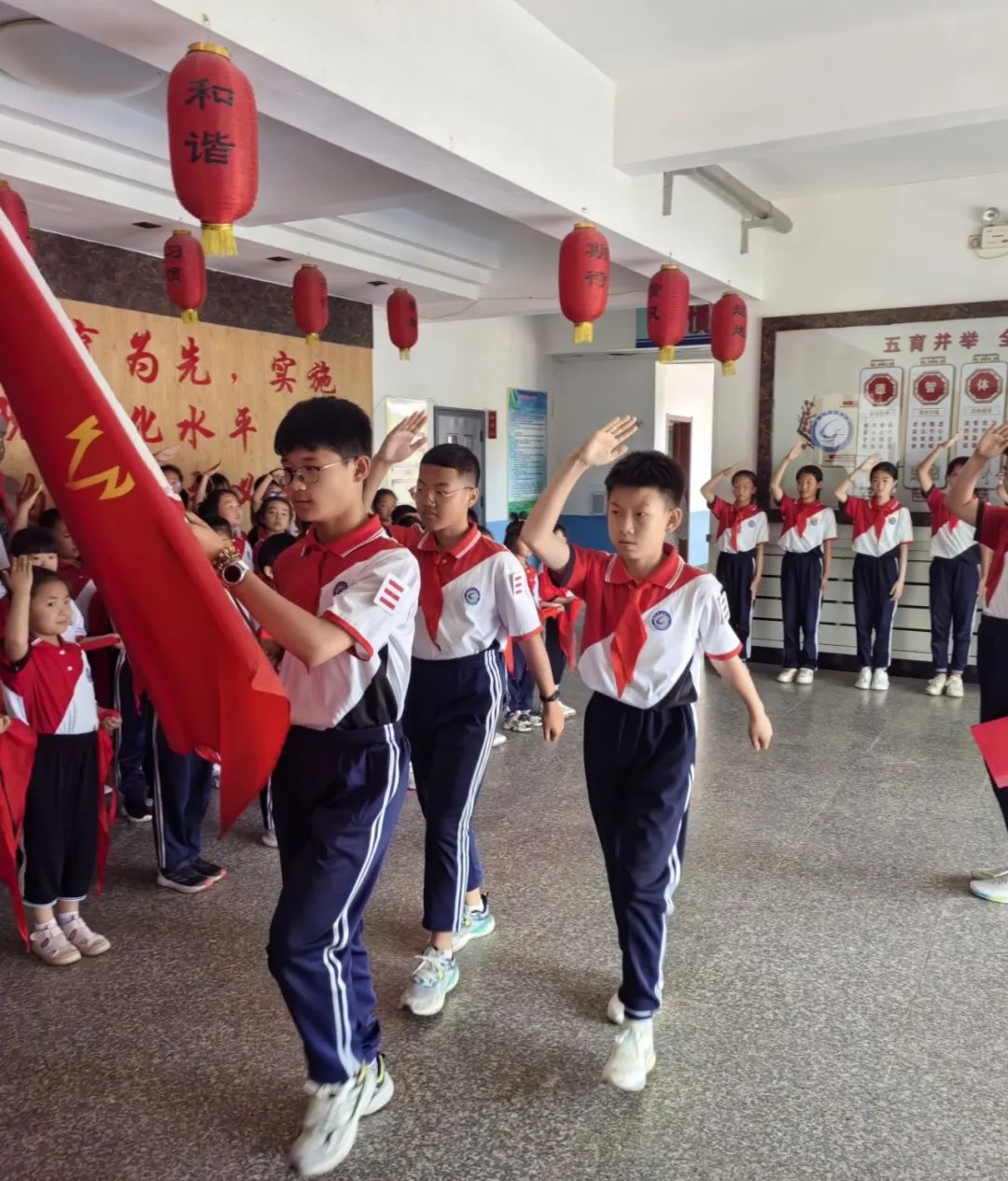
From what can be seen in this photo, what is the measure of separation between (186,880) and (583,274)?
301 cm

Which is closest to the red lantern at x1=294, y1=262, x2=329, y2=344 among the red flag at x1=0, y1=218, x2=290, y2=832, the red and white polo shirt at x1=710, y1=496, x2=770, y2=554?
the red and white polo shirt at x1=710, y1=496, x2=770, y2=554

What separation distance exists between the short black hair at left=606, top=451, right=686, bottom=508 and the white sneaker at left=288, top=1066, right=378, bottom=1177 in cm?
136

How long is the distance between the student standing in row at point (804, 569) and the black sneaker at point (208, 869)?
4255 millimetres

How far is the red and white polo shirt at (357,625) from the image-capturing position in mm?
1688

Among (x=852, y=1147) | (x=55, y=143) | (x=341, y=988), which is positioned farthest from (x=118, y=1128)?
(x=55, y=143)

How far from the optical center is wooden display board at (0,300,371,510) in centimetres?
534

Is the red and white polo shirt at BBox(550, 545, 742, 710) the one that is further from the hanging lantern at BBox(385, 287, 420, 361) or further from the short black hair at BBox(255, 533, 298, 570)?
the hanging lantern at BBox(385, 287, 420, 361)

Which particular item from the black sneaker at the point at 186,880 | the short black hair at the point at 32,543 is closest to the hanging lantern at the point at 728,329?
the short black hair at the point at 32,543

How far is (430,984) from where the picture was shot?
2354mm

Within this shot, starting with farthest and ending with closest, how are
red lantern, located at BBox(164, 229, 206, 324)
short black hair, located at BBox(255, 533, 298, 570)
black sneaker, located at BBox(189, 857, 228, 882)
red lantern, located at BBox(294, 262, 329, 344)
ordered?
red lantern, located at BBox(294, 262, 329, 344), red lantern, located at BBox(164, 229, 206, 324), short black hair, located at BBox(255, 533, 298, 570), black sneaker, located at BBox(189, 857, 228, 882)

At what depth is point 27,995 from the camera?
2.40m

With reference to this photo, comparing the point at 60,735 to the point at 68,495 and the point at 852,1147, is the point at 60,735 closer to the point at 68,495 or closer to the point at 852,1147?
the point at 68,495

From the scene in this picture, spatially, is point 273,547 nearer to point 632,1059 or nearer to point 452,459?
point 452,459

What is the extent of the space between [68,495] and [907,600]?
608cm
